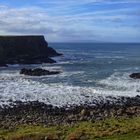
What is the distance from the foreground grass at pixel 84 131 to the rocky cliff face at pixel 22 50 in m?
60.6

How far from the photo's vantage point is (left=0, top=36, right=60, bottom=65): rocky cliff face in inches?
3829

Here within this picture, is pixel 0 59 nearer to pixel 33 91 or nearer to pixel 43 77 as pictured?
pixel 43 77

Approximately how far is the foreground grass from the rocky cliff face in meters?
60.6

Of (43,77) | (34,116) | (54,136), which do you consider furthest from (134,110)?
(43,77)

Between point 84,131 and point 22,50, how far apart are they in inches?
3092

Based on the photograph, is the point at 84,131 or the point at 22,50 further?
the point at 22,50

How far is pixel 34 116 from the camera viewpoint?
3844 centimetres

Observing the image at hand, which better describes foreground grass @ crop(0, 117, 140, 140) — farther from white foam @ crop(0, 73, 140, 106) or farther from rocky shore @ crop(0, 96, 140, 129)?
white foam @ crop(0, 73, 140, 106)

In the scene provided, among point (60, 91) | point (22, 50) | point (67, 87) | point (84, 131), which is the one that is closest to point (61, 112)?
point (84, 131)

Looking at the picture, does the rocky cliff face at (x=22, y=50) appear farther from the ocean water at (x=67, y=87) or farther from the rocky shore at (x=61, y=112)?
the rocky shore at (x=61, y=112)

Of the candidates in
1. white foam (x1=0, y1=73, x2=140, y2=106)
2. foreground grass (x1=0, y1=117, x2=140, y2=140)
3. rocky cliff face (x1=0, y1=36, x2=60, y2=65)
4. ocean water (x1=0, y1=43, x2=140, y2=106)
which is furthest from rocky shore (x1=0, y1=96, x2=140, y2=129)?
rocky cliff face (x1=0, y1=36, x2=60, y2=65)

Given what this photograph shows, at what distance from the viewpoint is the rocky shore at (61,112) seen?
3550 centimetres

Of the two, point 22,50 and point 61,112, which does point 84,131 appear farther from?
point 22,50

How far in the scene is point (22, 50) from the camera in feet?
348
